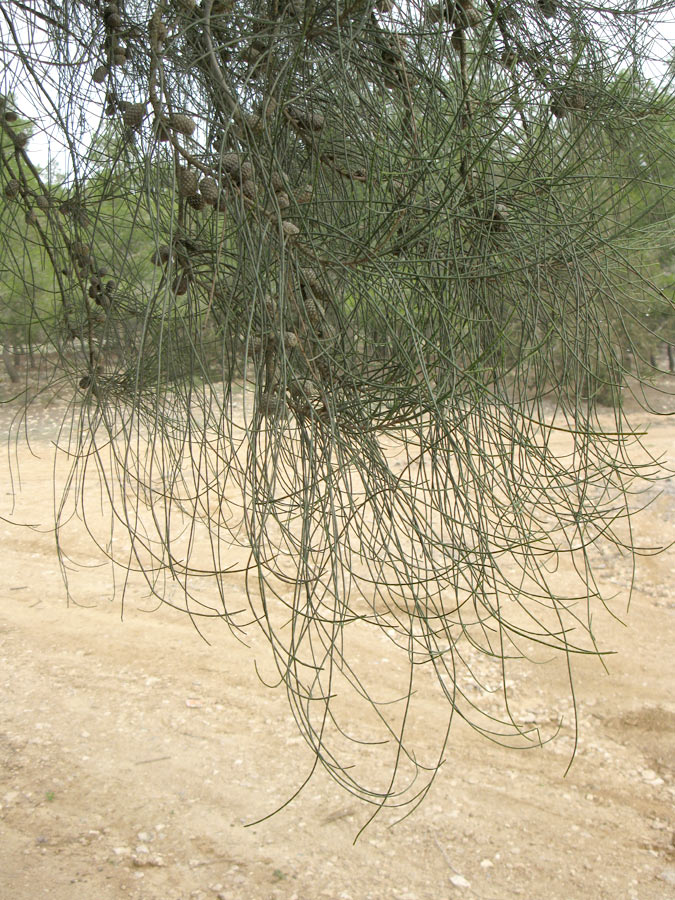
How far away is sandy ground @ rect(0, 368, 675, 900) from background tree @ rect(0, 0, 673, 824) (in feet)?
3.72

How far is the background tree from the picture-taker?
116 cm

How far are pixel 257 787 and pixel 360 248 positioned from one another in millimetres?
2311

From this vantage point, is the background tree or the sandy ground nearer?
the background tree

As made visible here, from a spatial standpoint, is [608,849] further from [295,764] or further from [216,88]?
[216,88]

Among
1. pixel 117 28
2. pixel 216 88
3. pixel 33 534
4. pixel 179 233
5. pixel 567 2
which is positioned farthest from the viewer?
pixel 33 534

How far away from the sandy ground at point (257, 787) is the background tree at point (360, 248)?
3.72ft

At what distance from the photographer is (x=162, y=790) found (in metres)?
2.91

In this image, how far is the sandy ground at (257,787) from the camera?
2.49 meters

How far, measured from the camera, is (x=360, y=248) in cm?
123

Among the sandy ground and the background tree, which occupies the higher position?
the background tree

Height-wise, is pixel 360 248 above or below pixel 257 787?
above

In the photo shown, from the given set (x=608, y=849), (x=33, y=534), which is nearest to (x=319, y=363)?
(x=608, y=849)

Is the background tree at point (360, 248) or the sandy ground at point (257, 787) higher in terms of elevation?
the background tree at point (360, 248)

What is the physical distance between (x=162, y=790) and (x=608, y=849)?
4.98 ft
